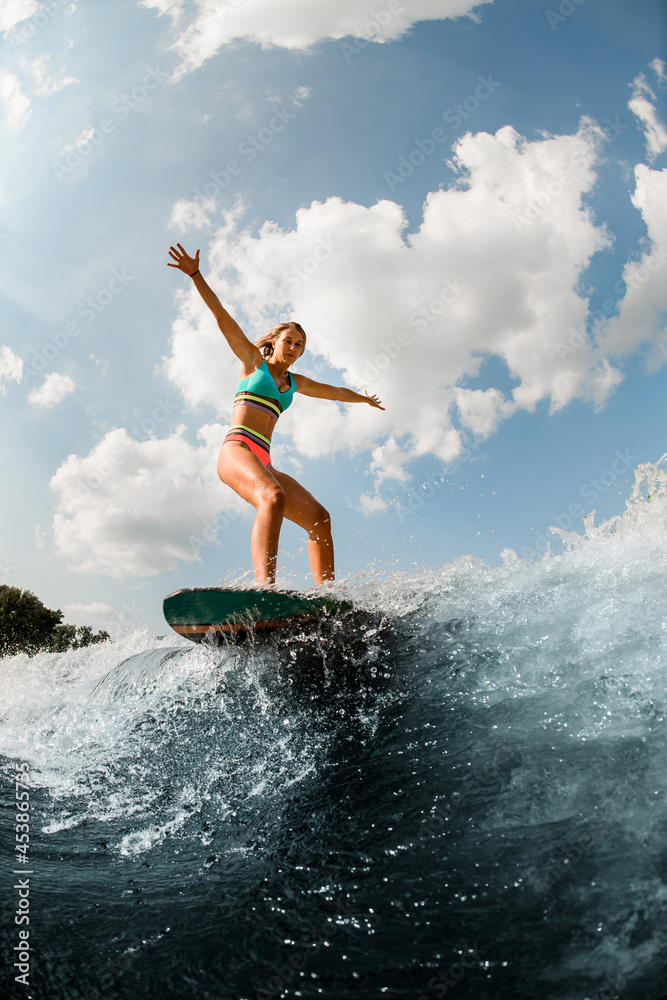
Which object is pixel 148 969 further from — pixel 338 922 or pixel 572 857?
pixel 572 857

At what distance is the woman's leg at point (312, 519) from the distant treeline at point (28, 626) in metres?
20.4

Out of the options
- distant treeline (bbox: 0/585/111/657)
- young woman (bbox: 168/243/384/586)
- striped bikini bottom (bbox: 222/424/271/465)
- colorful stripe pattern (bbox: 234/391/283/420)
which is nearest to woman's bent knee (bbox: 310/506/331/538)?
young woman (bbox: 168/243/384/586)

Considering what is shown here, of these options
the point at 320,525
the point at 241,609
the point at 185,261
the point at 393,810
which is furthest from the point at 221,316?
the point at 393,810

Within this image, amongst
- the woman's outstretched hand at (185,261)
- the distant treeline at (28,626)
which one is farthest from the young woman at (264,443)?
the distant treeline at (28,626)

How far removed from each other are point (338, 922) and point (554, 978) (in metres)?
0.68

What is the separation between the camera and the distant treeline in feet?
75.5

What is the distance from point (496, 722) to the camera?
2514 millimetres

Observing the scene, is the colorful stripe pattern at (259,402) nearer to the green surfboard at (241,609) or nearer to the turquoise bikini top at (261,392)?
the turquoise bikini top at (261,392)

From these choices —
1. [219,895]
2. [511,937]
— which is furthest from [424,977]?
[219,895]

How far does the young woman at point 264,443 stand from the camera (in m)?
4.46

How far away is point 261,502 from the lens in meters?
4.53

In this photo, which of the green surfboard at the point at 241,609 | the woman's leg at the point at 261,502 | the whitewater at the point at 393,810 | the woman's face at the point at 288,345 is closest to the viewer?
the whitewater at the point at 393,810

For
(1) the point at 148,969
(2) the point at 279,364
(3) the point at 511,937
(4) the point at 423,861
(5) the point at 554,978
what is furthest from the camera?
(2) the point at 279,364

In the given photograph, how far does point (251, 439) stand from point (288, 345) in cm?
123
